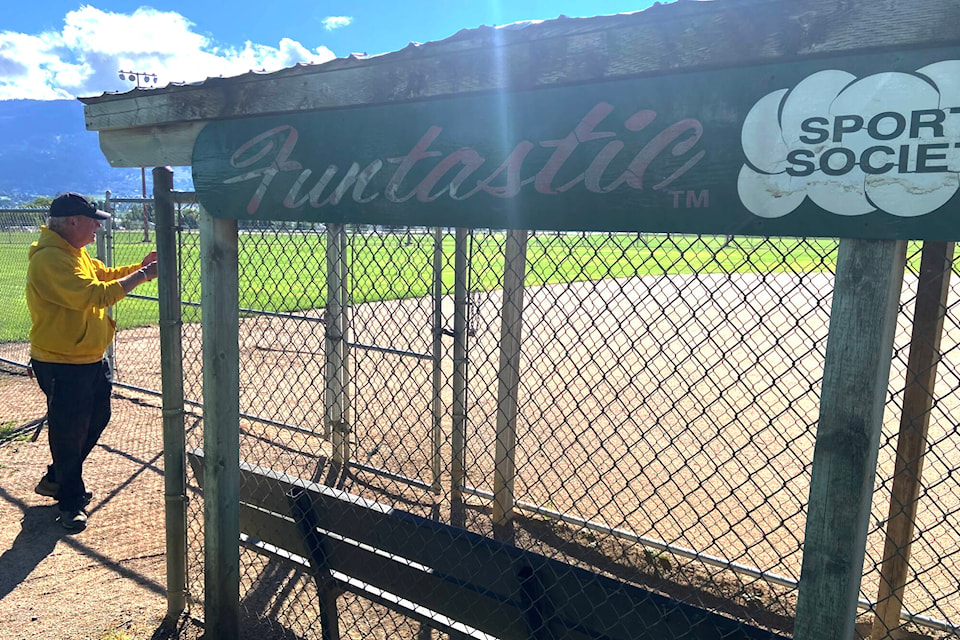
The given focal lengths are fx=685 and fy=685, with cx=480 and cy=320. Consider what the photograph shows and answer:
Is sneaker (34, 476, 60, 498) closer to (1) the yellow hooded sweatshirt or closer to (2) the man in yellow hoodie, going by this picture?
(2) the man in yellow hoodie

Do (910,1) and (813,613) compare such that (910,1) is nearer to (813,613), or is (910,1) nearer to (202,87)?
(813,613)

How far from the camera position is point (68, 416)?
4562mm

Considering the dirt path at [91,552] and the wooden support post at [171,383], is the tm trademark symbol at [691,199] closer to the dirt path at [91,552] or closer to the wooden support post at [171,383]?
the wooden support post at [171,383]

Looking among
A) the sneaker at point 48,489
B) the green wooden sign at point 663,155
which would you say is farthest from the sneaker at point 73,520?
the green wooden sign at point 663,155

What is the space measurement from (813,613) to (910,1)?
1439 millimetres

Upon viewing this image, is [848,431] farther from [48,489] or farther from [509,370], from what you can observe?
[48,489]

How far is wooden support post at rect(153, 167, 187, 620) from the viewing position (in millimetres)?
3104

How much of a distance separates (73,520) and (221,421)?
→ 2.36 metres

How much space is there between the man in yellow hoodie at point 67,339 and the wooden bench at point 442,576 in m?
1.69

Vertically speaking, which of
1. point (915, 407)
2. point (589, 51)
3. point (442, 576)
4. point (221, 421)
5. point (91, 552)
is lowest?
point (91, 552)

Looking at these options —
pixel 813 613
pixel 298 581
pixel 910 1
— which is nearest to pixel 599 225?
pixel 910 1

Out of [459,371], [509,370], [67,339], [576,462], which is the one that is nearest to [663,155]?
[509,370]

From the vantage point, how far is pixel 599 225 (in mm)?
1853

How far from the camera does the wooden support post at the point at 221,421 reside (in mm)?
2838
